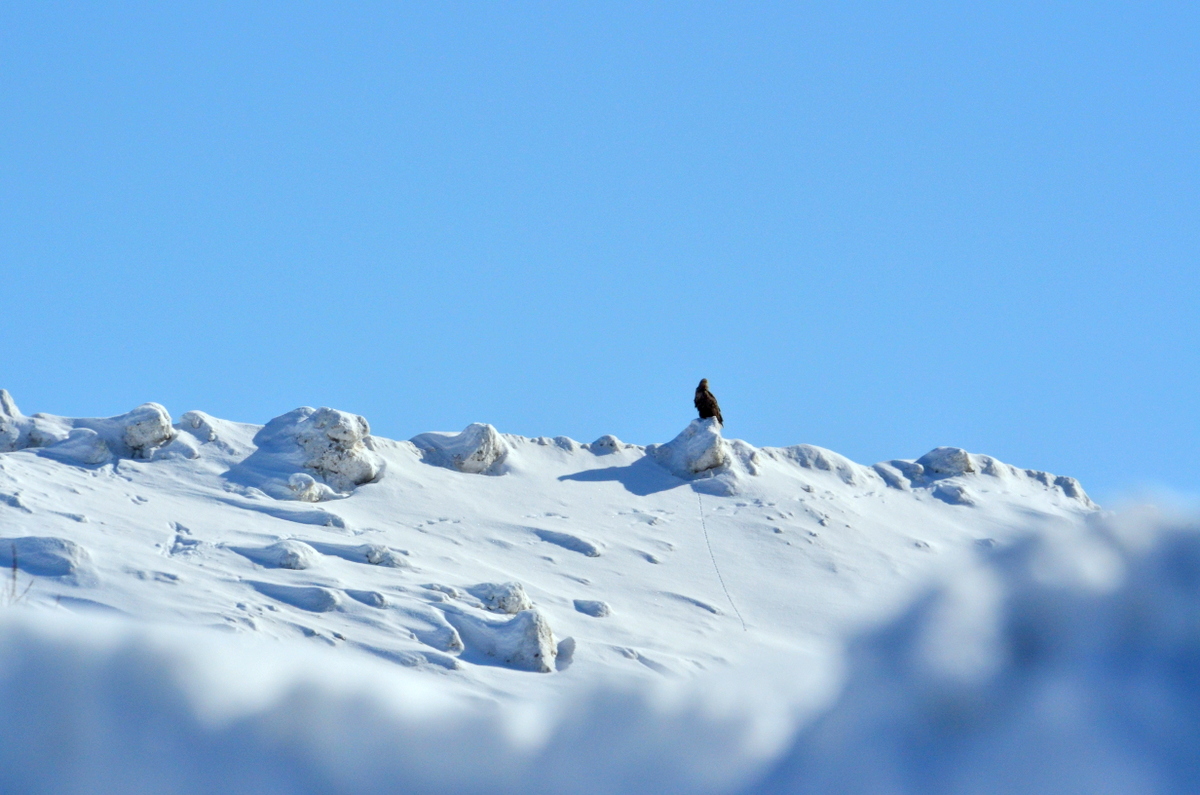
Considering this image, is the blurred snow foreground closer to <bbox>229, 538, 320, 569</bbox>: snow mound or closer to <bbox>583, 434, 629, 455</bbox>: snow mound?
<bbox>229, 538, 320, 569</bbox>: snow mound

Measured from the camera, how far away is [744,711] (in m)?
1.89

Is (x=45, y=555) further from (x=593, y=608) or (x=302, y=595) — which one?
(x=593, y=608)

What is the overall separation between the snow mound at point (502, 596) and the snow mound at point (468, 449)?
268 centimetres

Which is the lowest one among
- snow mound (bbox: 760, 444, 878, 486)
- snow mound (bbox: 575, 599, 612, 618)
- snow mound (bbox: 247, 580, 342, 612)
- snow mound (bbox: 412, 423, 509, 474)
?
snow mound (bbox: 247, 580, 342, 612)

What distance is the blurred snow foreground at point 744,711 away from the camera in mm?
1701

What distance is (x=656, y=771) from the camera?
73.9 inches

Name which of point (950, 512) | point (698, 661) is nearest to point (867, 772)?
point (698, 661)

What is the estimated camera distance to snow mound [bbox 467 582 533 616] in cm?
822

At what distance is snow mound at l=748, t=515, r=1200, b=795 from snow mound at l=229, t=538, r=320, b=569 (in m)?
6.73

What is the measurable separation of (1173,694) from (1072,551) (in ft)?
0.74

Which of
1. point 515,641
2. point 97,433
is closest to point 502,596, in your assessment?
point 515,641

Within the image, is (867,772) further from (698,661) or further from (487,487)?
(487,487)

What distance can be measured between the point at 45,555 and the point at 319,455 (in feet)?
10.6

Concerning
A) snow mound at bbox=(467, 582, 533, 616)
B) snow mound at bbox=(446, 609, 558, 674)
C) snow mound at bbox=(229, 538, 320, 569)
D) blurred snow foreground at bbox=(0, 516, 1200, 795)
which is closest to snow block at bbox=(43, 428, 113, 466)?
→ snow mound at bbox=(229, 538, 320, 569)
